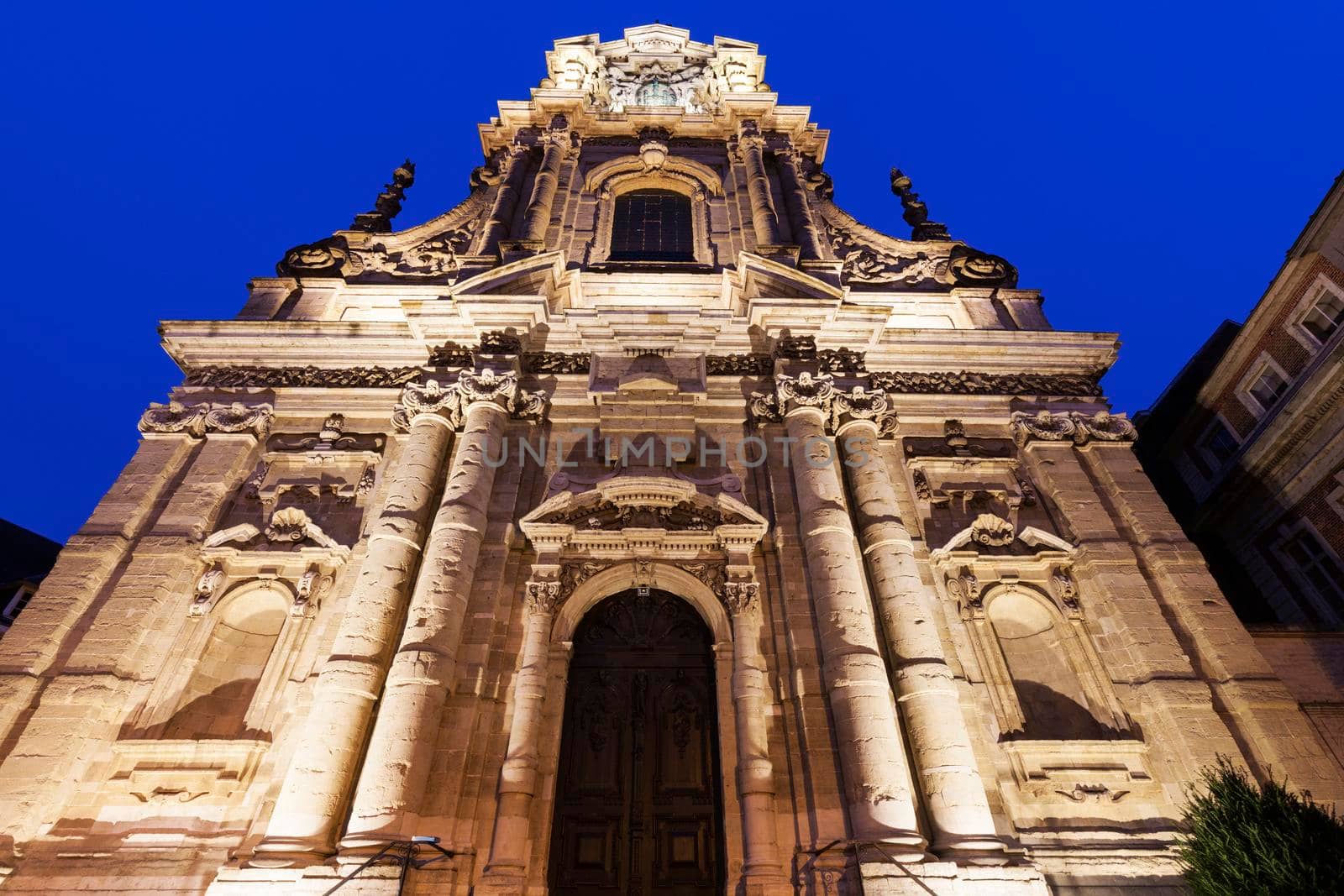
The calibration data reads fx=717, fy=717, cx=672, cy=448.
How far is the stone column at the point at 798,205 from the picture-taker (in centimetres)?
1694

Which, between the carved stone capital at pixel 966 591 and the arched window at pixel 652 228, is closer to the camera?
the carved stone capital at pixel 966 591

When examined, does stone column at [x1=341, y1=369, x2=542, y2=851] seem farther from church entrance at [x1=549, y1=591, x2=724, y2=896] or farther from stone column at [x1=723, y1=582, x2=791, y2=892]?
stone column at [x1=723, y1=582, x2=791, y2=892]

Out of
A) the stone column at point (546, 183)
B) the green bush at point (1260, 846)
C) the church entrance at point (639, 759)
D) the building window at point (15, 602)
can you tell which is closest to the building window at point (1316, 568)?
the green bush at point (1260, 846)

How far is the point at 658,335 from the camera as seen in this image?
14.3 meters

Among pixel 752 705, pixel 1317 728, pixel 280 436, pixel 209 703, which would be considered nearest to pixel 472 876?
pixel 752 705

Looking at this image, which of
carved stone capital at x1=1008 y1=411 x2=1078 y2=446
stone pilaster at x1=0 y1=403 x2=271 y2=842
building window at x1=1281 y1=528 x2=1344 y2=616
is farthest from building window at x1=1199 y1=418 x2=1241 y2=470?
stone pilaster at x1=0 y1=403 x2=271 y2=842

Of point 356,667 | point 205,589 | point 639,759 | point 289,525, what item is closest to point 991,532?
point 639,759

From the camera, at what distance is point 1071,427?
13141 mm

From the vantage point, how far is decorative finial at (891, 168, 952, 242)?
18891 mm

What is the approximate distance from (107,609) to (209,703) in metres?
2.11

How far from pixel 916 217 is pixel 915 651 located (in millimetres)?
14423

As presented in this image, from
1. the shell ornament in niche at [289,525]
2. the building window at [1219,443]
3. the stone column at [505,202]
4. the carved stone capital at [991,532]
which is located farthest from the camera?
the stone column at [505,202]

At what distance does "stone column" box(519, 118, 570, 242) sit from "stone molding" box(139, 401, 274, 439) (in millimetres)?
6819

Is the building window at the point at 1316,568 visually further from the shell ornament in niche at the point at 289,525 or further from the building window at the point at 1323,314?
the shell ornament in niche at the point at 289,525
